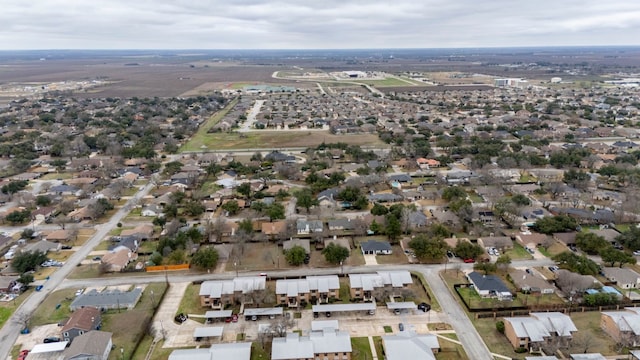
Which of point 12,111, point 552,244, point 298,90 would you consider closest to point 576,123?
point 552,244

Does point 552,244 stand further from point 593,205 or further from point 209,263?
point 209,263

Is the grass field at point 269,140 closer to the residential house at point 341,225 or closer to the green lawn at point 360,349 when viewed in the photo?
the residential house at point 341,225

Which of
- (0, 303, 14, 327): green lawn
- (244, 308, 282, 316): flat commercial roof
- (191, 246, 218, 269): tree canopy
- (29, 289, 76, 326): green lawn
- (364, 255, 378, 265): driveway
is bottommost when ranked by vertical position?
(0, 303, 14, 327): green lawn

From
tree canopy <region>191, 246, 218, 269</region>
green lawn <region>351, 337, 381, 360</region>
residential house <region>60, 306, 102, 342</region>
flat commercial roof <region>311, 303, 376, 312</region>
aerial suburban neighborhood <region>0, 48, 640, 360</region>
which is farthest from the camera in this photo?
tree canopy <region>191, 246, 218, 269</region>

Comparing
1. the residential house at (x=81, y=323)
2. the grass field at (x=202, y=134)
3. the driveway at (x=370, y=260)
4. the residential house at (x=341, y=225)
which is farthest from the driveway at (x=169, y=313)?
the grass field at (x=202, y=134)

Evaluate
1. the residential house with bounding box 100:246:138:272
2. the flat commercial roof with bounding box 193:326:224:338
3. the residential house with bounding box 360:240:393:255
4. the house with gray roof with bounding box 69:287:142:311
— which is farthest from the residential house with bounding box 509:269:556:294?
the residential house with bounding box 100:246:138:272

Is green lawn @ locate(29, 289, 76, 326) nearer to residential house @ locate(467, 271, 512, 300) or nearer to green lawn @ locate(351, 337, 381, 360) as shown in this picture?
green lawn @ locate(351, 337, 381, 360)
